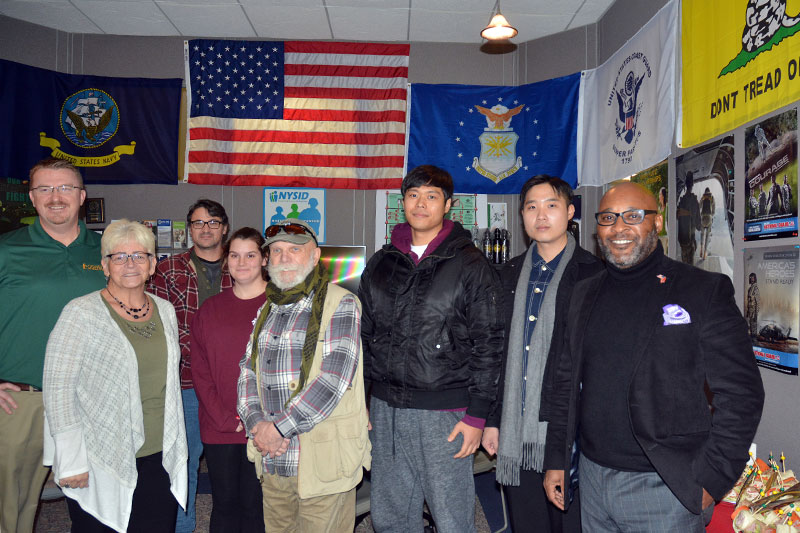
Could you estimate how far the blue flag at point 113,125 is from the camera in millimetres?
5660

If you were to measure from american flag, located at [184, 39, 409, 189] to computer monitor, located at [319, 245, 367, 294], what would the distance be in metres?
0.67

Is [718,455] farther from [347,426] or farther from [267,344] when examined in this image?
[267,344]

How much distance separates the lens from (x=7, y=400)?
2395 mm

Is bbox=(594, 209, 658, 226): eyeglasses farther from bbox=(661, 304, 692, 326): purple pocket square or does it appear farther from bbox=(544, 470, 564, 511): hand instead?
bbox=(544, 470, 564, 511): hand

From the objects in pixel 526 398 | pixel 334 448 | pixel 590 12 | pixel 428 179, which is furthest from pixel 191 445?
pixel 590 12

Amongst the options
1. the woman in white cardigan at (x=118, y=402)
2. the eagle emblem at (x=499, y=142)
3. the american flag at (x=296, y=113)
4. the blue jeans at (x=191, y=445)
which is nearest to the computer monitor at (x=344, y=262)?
the american flag at (x=296, y=113)

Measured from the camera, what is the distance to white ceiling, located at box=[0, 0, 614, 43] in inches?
199

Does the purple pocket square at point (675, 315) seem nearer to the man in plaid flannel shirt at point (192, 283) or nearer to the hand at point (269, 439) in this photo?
the hand at point (269, 439)

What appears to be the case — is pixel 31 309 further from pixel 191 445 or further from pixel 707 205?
pixel 707 205

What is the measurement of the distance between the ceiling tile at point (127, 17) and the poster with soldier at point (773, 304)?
531 cm

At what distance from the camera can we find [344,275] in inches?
226

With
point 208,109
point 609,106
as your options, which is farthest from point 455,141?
point 208,109

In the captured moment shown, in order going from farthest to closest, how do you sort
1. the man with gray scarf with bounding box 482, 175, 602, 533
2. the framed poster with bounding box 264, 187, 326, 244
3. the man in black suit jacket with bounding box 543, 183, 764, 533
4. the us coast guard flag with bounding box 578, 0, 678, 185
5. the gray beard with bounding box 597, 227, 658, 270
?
the framed poster with bounding box 264, 187, 326, 244, the us coast guard flag with bounding box 578, 0, 678, 185, the man with gray scarf with bounding box 482, 175, 602, 533, the gray beard with bounding box 597, 227, 658, 270, the man in black suit jacket with bounding box 543, 183, 764, 533

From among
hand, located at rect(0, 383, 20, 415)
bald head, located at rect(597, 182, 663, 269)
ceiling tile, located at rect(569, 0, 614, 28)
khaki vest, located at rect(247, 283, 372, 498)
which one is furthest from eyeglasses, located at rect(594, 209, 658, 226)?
ceiling tile, located at rect(569, 0, 614, 28)
